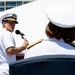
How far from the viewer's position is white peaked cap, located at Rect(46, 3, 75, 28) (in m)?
1.40

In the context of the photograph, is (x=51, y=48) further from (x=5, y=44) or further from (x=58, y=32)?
(x=5, y=44)

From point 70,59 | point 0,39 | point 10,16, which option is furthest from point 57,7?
point 10,16

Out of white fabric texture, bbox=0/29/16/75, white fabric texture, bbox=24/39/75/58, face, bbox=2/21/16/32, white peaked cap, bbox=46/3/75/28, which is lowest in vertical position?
white fabric texture, bbox=0/29/16/75

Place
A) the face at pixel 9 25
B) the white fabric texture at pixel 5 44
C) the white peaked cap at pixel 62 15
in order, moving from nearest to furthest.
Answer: the white peaked cap at pixel 62 15
the white fabric texture at pixel 5 44
the face at pixel 9 25

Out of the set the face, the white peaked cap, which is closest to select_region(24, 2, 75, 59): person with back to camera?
the white peaked cap

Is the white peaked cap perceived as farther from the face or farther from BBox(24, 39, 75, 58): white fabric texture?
the face

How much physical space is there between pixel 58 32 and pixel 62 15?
14 cm

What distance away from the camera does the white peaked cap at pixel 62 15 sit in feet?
4.58

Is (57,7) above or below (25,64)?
above

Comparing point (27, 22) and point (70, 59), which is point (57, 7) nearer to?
point (70, 59)

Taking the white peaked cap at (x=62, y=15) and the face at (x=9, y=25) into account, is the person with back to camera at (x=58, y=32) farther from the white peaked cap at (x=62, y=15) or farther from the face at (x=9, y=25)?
the face at (x=9, y=25)

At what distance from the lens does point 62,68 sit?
45.9 inches

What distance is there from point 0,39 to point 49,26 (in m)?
1.30

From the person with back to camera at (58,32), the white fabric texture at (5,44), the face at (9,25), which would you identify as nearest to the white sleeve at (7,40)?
the white fabric texture at (5,44)
